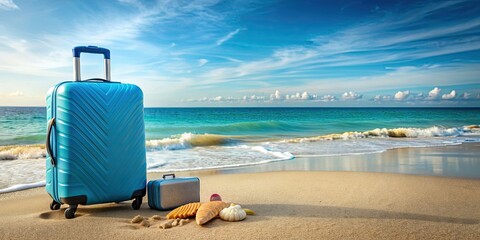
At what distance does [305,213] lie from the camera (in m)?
4.10

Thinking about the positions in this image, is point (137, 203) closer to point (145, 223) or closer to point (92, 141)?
point (145, 223)

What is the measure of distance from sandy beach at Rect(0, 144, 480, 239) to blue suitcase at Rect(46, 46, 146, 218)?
269 mm

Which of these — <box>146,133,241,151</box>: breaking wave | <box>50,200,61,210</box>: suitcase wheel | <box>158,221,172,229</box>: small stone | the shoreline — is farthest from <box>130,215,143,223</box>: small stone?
<box>146,133,241,151</box>: breaking wave

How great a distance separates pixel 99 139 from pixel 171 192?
0.92 m

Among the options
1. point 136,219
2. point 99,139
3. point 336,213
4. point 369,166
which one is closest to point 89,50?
point 99,139

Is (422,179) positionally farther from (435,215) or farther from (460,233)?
(460,233)

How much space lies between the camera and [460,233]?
3430 millimetres

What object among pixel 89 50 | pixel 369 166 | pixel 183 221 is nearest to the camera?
pixel 183 221

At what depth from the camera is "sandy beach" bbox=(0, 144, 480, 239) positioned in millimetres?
3426

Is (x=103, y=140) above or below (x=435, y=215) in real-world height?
above

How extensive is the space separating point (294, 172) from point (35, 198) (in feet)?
13.4

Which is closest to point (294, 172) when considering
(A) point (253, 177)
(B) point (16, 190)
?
(A) point (253, 177)

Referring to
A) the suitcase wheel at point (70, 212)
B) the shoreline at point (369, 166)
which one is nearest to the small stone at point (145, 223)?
the suitcase wheel at point (70, 212)

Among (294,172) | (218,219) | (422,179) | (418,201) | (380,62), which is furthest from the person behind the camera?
(380,62)
